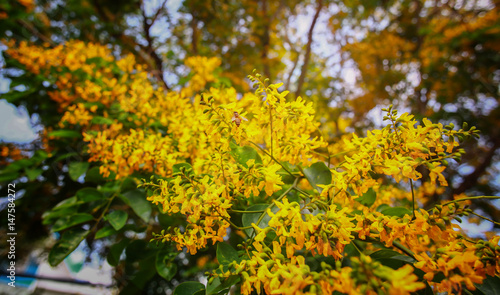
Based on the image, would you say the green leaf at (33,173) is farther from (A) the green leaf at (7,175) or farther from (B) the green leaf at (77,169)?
(B) the green leaf at (77,169)

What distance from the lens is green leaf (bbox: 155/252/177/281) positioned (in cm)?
124

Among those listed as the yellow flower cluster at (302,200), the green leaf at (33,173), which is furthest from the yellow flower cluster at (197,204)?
the green leaf at (33,173)

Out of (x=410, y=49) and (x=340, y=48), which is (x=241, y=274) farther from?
(x=410, y=49)

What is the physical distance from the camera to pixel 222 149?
3.23 feet

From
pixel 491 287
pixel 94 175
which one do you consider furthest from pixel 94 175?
pixel 491 287

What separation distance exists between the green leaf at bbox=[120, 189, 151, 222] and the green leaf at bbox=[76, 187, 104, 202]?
19 cm

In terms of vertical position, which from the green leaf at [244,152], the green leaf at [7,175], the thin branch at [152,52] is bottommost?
the green leaf at [7,175]

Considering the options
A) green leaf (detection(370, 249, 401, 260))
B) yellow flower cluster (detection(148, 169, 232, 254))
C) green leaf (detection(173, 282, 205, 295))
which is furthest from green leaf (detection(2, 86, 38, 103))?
green leaf (detection(370, 249, 401, 260))

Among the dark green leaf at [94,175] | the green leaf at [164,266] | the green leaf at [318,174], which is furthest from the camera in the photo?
the dark green leaf at [94,175]

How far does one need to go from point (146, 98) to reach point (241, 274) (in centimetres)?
163

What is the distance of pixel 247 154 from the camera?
3.74 ft

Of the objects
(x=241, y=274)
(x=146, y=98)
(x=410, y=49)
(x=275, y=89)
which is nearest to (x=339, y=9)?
(x=410, y=49)

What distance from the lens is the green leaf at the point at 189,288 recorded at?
1.00 meters

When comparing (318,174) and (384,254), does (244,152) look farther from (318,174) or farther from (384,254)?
(384,254)
